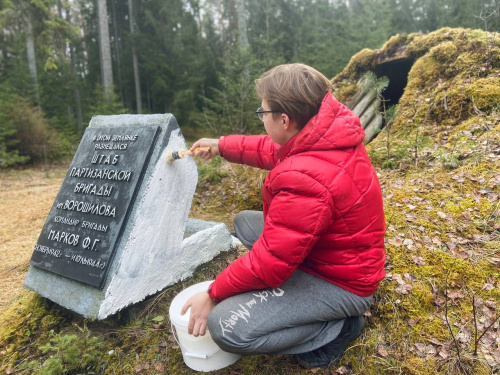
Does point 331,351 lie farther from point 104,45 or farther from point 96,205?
point 104,45

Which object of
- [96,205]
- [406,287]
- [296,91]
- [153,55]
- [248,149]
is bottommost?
[406,287]

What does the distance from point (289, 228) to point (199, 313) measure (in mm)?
703

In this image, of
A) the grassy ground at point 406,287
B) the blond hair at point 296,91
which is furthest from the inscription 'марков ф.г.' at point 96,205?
the blond hair at point 296,91

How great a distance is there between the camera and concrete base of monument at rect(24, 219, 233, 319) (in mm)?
2225

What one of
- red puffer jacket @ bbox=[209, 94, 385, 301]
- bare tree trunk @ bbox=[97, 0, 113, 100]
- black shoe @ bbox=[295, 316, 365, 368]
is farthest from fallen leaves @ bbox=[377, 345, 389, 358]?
bare tree trunk @ bbox=[97, 0, 113, 100]

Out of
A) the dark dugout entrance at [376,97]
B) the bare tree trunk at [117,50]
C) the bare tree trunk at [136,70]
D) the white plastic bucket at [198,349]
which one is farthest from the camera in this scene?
the bare tree trunk at [117,50]

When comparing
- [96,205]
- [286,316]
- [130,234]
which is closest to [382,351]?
[286,316]

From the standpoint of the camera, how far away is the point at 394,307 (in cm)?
228

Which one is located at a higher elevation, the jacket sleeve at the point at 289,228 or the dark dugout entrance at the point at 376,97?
the dark dugout entrance at the point at 376,97

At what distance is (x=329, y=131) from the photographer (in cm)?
172

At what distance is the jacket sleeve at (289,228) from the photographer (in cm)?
160

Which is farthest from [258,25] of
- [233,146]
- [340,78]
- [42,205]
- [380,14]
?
[233,146]

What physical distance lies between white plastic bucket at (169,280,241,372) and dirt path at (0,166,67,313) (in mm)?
1806

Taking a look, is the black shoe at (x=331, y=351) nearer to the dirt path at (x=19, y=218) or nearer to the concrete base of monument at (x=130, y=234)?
the concrete base of monument at (x=130, y=234)
